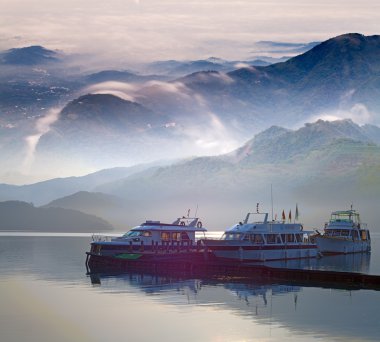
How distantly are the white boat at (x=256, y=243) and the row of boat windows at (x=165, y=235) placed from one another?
383 centimetres

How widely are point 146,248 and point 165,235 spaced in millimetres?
4854

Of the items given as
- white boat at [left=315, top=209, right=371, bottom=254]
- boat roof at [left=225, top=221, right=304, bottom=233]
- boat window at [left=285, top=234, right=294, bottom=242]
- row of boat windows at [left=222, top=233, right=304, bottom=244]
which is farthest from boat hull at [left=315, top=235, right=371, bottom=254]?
boat roof at [left=225, top=221, right=304, bottom=233]

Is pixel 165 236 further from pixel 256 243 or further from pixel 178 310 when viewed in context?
pixel 178 310

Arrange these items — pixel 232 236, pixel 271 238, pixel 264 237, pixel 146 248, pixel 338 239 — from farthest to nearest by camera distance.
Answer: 1. pixel 338 239
2. pixel 271 238
3. pixel 264 237
4. pixel 232 236
5. pixel 146 248

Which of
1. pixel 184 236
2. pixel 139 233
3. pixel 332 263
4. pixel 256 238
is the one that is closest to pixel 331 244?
pixel 332 263

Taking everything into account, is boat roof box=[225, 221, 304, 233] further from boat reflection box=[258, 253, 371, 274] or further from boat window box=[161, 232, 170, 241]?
boat window box=[161, 232, 170, 241]

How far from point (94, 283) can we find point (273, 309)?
36527 mm

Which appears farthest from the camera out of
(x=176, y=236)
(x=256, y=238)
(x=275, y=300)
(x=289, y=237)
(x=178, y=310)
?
(x=289, y=237)

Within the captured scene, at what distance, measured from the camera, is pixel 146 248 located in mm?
137125

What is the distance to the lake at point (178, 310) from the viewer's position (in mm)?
70438

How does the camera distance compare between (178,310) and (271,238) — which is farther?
(271,238)

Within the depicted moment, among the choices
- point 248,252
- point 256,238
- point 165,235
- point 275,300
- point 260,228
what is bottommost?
point 275,300

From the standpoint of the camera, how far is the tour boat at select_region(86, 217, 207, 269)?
441 ft

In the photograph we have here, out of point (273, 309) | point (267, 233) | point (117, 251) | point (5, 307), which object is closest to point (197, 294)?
point (273, 309)
